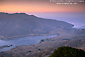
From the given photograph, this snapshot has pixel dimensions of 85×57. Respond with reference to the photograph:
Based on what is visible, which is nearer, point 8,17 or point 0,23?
point 0,23

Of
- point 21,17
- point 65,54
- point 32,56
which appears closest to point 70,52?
point 65,54

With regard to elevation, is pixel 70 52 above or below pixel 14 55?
above

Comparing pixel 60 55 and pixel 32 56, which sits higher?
pixel 60 55

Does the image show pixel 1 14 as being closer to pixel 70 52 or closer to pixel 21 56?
pixel 21 56

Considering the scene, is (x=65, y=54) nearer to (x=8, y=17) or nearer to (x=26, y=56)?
(x=26, y=56)

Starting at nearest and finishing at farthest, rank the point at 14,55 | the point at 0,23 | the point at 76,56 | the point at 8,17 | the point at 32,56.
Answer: the point at 76,56
the point at 32,56
the point at 14,55
the point at 0,23
the point at 8,17

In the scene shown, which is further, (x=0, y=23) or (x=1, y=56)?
(x=0, y=23)

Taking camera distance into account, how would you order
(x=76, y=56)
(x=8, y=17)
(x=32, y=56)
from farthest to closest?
1. (x=8, y=17)
2. (x=32, y=56)
3. (x=76, y=56)

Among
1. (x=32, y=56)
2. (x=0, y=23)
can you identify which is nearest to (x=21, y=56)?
(x=32, y=56)

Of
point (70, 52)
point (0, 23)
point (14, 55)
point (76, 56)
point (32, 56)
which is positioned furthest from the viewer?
point (0, 23)
